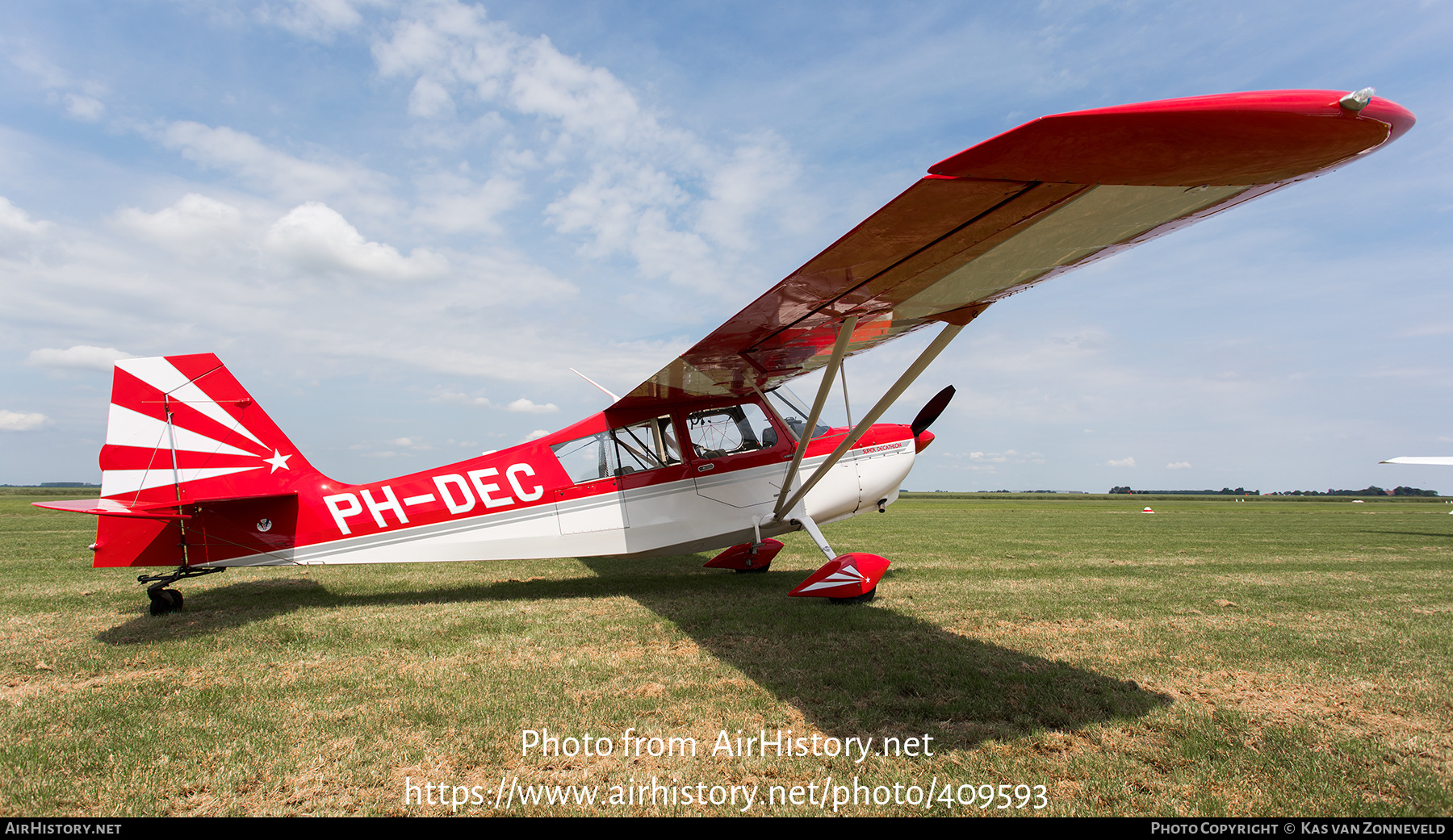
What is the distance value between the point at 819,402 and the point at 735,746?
3507mm

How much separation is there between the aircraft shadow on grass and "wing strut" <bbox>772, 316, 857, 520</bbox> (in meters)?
1.02

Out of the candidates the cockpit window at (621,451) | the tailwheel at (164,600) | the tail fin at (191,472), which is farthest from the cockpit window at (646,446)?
the tailwheel at (164,600)

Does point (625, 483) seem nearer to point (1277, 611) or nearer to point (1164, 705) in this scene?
point (1164, 705)

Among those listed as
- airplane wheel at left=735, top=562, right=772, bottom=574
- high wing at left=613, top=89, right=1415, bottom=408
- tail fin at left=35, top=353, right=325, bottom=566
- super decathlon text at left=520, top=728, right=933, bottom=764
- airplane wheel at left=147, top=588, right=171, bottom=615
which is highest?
high wing at left=613, top=89, right=1415, bottom=408

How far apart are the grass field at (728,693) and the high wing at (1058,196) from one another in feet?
8.14

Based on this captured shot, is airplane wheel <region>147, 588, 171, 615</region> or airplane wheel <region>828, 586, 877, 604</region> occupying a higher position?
airplane wheel <region>147, 588, 171, 615</region>

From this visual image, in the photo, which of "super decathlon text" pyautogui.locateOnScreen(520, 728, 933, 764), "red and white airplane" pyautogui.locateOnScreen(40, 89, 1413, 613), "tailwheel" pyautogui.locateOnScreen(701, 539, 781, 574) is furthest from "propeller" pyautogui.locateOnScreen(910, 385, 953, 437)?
"super decathlon text" pyautogui.locateOnScreen(520, 728, 933, 764)

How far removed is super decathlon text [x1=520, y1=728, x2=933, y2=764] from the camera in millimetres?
2859

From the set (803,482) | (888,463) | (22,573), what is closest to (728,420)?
(803,482)

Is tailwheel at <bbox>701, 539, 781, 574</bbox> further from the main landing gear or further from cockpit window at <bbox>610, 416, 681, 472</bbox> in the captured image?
the main landing gear

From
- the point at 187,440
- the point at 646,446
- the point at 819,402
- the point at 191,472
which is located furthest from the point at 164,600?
the point at 819,402

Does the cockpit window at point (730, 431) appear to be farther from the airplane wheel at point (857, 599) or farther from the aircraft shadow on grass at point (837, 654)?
the airplane wheel at point (857, 599)

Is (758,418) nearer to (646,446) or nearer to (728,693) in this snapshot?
(646,446)
